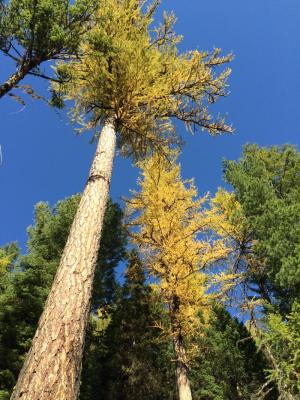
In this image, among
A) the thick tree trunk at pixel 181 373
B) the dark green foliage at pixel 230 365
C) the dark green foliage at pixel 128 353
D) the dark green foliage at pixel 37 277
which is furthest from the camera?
the dark green foliage at pixel 230 365

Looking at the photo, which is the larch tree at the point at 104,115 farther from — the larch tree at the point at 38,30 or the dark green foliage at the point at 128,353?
the dark green foliage at the point at 128,353

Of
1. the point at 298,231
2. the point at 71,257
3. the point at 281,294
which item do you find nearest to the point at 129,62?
the point at 71,257

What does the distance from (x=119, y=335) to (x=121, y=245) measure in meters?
3.64

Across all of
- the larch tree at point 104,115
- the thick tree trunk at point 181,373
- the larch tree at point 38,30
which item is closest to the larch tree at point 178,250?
the thick tree trunk at point 181,373

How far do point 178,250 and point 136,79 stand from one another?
465 cm

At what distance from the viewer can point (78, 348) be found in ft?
12.1

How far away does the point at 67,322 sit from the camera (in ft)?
12.6

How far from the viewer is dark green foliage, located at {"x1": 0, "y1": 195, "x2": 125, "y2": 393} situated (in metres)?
11.8

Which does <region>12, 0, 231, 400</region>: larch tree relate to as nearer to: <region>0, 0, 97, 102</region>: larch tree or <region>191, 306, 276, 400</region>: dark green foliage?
<region>0, 0, 97, 102</region>: larch tree

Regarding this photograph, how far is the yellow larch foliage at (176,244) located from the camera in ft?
30.3

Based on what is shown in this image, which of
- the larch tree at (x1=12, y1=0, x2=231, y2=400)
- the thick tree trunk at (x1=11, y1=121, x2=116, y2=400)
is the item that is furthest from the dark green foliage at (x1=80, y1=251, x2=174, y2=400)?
the thick tree trunk at (x1=11, y1=121, x2=116, y2=400)

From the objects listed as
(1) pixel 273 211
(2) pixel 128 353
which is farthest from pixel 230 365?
(1) pixel 273 211

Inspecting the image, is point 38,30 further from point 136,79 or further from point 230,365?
point 230,365

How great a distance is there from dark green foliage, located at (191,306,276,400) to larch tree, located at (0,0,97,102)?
11186mm
